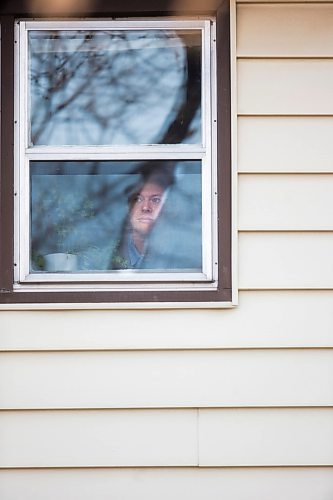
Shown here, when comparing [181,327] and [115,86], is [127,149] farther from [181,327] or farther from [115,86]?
[181,327]

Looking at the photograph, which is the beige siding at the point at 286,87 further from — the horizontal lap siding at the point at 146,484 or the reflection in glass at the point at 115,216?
the horizontal lap siding at the point at 146,484

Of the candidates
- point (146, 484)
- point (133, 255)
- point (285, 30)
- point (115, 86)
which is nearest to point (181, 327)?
point (133, 255)

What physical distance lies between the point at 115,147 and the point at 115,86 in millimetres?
260

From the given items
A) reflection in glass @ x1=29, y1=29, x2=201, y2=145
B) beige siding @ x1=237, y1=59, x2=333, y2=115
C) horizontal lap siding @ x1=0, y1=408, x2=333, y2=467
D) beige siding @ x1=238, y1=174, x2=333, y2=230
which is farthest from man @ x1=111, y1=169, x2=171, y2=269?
horizontal lap siding @ x1=0, y1=408, x2=333, y2=467

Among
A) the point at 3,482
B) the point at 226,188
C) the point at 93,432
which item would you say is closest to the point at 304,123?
the point at 226,188

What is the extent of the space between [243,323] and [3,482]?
118cm

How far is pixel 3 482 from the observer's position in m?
3.75

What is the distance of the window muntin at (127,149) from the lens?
150 inches

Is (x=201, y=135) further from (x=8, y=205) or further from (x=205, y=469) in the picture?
(x=205, y=469)

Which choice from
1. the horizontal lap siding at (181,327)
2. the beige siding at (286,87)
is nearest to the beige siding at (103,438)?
the horizontal lap siding at (181,327)

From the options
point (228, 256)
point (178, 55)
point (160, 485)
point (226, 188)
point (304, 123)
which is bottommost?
point (160, 485)

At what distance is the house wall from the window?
0.18 meters

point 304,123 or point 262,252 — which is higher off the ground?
point 304,123

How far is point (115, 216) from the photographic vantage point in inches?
152
